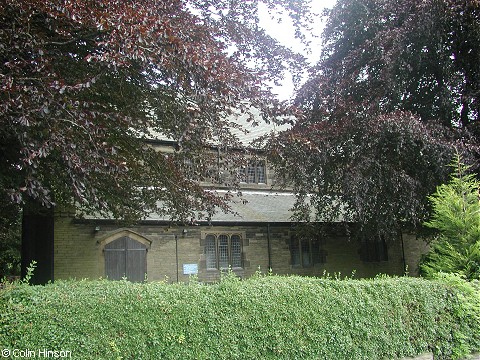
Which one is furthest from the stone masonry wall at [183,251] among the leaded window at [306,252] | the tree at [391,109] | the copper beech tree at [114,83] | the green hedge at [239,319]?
the green hedge at [239,319]

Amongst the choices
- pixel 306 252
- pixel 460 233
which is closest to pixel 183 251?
pixel 306 252

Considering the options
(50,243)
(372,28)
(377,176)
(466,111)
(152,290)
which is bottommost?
(152,290)

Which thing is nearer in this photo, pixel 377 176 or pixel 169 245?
pixel 377 176

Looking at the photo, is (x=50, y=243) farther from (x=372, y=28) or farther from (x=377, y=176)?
(x=372, y=28)

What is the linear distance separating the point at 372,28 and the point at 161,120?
1049cm

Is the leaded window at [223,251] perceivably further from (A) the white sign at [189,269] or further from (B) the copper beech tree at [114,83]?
(B) the copper beech tree at [114,83]

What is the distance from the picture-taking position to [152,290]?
6.37 m

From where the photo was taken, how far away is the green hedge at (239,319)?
220 inches

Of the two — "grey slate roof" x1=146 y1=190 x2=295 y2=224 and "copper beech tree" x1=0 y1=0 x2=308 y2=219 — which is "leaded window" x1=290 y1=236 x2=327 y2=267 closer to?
"grey slate roof" x1=146 y1=190 x2=295 y2=224

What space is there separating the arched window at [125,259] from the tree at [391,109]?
6.27 meters

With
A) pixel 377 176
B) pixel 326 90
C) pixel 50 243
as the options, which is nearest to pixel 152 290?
pixel 50 243

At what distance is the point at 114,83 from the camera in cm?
A: 927

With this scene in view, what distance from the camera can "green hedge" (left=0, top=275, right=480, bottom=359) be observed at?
5598 millimetres

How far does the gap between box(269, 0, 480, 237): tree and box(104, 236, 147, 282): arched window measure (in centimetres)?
627
